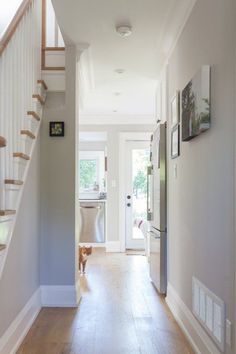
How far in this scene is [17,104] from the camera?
8.56ft

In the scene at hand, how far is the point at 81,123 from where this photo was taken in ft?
21.9

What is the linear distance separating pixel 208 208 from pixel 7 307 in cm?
136

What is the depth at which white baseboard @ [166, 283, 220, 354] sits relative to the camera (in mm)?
2199

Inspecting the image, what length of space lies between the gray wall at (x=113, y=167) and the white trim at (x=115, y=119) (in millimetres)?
70

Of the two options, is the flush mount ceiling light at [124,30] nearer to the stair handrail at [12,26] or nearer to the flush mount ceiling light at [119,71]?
the stair handrail at [12,26]

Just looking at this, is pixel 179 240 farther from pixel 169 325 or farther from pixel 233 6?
pixel 233 6

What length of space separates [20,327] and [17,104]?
154cm

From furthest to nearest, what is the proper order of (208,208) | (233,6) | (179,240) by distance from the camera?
(179,240) → (208,208) → (233,6)

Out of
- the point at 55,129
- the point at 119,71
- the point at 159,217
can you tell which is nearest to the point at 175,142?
the point at 159,217

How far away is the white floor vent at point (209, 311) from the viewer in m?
1.94

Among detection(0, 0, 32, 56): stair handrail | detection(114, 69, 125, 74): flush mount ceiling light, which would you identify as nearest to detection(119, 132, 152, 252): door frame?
detection(114, 69, 125, 74): flush mount ceiling light

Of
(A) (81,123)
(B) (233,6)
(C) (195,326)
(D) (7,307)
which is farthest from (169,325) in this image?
(A) (81,123)

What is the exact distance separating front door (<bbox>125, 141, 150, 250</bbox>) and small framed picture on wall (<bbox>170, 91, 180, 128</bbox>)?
11.1 feet

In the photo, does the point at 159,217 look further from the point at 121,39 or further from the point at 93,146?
the point at 93,146
